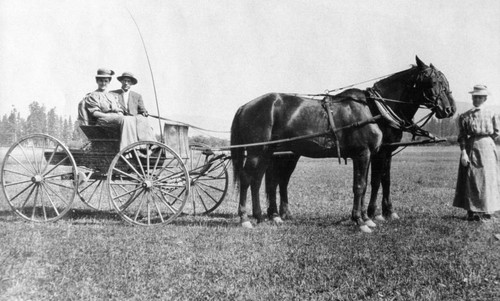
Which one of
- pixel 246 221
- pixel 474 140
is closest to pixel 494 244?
pixel 474 140

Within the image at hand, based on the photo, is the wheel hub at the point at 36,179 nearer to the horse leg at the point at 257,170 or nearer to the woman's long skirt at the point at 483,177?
the horse leg at the point at 257,170

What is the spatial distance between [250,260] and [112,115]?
3936mm

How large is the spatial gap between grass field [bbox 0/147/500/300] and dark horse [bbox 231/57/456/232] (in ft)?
3.36

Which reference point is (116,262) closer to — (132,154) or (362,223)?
(132,154)

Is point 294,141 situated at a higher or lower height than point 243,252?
higher

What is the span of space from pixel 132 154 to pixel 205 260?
10.2ft

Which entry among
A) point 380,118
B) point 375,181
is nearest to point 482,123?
point 380,118

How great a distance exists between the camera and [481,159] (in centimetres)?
738

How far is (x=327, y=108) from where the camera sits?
718 cm

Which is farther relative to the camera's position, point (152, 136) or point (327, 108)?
point (152, 136)

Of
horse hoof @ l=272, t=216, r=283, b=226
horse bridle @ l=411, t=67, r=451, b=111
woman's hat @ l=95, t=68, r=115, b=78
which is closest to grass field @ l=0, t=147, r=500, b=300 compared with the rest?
horse hoof @ l=272, t=216, r=283, b=226

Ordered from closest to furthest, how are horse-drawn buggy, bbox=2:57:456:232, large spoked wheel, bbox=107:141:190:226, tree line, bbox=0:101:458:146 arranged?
large spoked wheel, bbox=107:141:190:226
horse-drawn buggy, bbox=2:57:456:232
tree line, bbox=0:101:458:146

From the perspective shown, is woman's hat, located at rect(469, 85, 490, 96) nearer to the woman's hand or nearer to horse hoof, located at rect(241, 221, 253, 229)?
the woman's hand

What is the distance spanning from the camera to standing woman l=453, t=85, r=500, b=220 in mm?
7273
